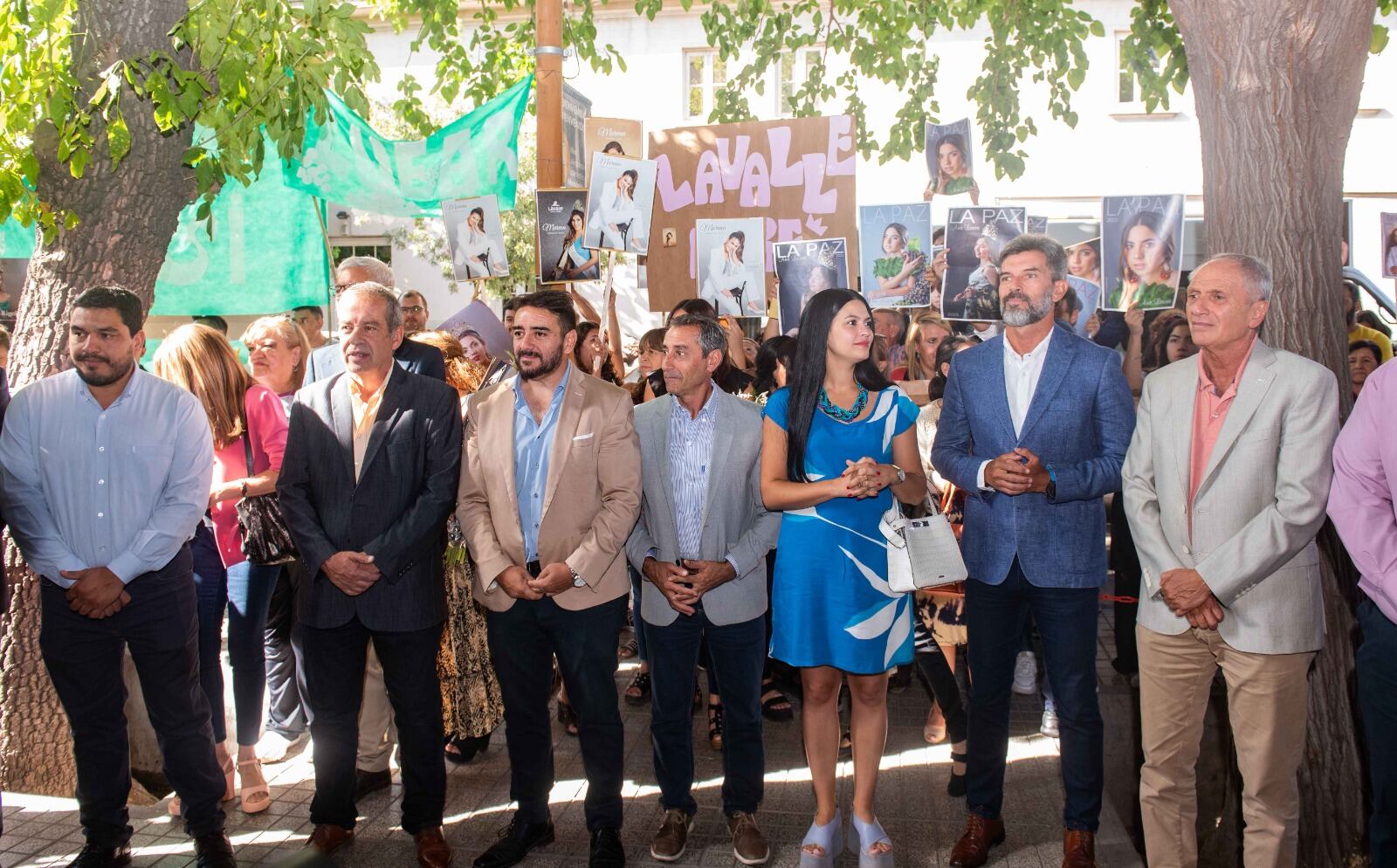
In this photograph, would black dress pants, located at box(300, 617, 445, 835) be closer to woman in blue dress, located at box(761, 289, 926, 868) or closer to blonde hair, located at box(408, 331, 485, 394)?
woman in blue dress, located at box(761, 289, 926, 868)

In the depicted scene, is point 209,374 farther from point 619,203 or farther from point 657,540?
point 619,203

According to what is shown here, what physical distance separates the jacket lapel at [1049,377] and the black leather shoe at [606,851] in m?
2.14

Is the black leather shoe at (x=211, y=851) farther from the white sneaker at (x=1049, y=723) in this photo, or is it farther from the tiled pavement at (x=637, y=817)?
the white sneaker at (x=1049, y=723)

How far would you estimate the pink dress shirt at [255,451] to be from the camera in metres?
4.77

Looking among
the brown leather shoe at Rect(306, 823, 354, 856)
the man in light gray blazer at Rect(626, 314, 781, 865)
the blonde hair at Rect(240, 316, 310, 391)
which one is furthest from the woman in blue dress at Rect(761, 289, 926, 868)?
the blonde hair at Rect(240, 316, 310, 391)

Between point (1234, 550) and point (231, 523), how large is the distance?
3891mm

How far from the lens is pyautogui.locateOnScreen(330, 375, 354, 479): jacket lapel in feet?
13.8

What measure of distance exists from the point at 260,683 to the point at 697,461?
7.43 ft

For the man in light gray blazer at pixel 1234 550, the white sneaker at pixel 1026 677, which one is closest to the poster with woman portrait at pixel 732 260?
the white sneaker at pixel 1026 677

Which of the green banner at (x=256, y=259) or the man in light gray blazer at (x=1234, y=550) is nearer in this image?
the man in light gray blazer at (x=1234, y=550)

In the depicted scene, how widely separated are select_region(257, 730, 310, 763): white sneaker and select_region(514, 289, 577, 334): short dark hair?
266 centimetres

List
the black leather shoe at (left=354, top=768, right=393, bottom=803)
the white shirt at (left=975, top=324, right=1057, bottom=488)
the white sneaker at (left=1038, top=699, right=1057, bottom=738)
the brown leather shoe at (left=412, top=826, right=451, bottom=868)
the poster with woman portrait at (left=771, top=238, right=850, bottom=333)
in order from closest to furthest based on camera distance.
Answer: the white shirt at (left=975, top=324, right=1057, bottom=488) → the brown leather shoe at (left=412, top=826, right=451, bottom=868) → the black leather shoe at (left=354, top=768, right=393, bottom=803) → the white sneaker at (left=1038, top=699, right=1057, bottom=738) → the poster with woman portrait at (left=771, top=238, right=850, bottom=333)

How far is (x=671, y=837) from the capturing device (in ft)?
14.2

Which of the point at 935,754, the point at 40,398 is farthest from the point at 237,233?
the point at 935,754
